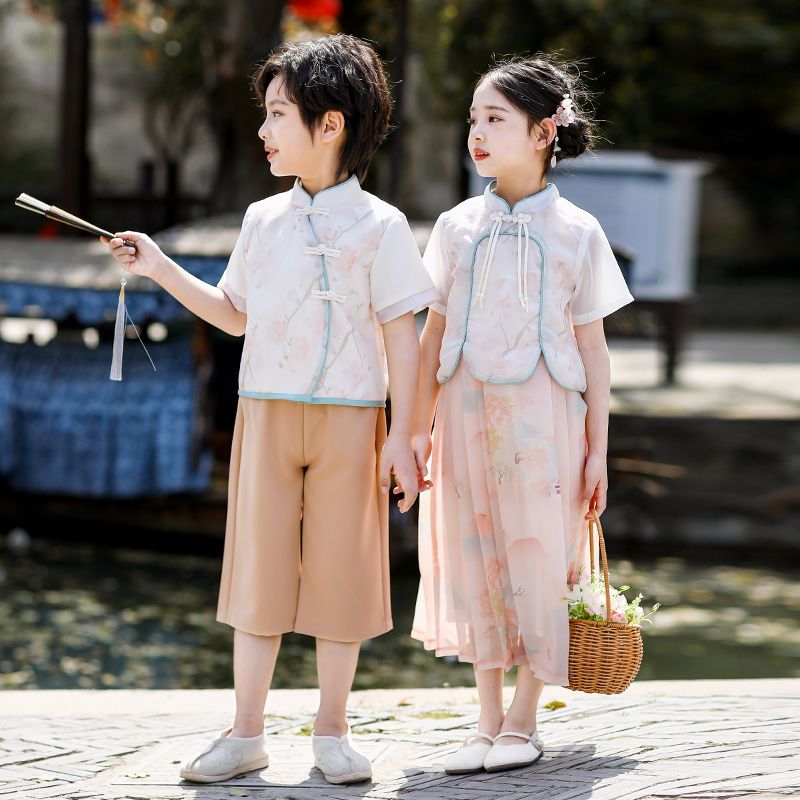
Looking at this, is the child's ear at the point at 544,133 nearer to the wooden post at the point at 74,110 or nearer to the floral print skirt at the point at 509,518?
the floral print skirt at the point at 509,518

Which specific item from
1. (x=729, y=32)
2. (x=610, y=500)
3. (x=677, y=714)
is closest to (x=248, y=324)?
(x=677, y=714)

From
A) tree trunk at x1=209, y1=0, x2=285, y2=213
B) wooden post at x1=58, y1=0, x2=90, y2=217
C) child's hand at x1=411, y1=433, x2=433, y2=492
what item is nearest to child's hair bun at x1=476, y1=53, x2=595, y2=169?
child's hand at x1=411, y1=433, x2=433, y2=492

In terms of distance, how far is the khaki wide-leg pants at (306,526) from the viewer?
10.8 feet

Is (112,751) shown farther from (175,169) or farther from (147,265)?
(175,169)

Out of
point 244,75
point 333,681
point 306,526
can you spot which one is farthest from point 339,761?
point 244,75

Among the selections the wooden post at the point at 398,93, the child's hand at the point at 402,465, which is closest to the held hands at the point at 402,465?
the child's hand at the point at 402,465

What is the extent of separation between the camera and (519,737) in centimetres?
336

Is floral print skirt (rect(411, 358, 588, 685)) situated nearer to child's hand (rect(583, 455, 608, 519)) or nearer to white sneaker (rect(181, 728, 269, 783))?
child's hand (rect(583, 455, 608, 519))

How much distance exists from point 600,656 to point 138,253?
1.40 metres

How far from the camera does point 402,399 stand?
3279 mm

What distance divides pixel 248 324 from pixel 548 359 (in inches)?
27.5

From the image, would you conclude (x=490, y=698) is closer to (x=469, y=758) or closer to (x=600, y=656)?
(x=469, y=758)

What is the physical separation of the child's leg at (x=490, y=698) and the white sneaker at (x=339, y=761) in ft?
1.02

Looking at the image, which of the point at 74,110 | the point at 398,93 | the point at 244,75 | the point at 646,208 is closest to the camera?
the point at 398,93
